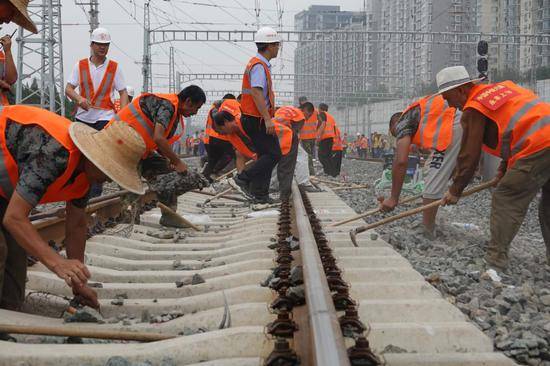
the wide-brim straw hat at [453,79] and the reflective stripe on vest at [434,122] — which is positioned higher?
the wide-brim straw hat at [453,79]

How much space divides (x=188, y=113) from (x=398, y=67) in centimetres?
5303

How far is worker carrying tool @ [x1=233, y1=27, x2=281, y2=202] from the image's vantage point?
6.99 m

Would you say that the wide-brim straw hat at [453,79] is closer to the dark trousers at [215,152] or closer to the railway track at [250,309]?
the railway track at [250,309]

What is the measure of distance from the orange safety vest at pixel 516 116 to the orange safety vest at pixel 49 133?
8.61ft

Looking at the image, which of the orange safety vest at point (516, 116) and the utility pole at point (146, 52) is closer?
the orange safety vest at point (516, 116)

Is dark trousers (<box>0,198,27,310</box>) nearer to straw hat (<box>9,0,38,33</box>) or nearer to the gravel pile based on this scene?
straw hat (<box>9,0,38,33</box>)

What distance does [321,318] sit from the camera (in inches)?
89.7

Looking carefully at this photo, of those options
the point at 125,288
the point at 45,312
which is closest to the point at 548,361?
the point at 125,288

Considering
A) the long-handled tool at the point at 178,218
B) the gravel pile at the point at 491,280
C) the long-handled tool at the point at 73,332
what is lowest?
the gravel pile at the point at 491,280

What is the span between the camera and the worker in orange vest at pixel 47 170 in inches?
102

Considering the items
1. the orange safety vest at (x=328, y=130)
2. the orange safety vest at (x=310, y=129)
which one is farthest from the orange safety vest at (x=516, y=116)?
the orange safety vest at (x=328, y=130)

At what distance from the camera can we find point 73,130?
2797 mm

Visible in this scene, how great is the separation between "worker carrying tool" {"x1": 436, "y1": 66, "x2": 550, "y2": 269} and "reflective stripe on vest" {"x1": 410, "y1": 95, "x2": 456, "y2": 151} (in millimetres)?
1045

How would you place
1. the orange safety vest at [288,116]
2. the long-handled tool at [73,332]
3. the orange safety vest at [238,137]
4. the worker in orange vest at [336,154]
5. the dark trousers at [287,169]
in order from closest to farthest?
1. the long-handled tool at [73,332]
2. the dark trousers at [287,169]
3. the orange safety vest at [238,137]
4. the orange safety vest at [288,116]
5. the worker in orange vest at [336,154]
